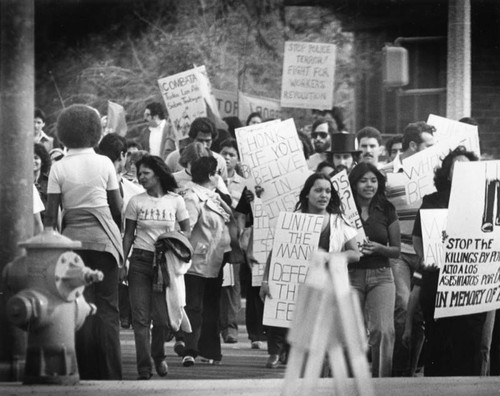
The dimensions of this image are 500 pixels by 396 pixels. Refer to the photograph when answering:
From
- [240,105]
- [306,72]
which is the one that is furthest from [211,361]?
[240,105]

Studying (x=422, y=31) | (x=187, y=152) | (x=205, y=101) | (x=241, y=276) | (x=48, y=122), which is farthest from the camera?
(x=48, y=122)

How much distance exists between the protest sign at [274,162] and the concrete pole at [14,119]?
13.4 ft

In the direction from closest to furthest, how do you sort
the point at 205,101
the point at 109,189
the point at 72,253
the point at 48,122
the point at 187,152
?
the point at 72,253, the point at 109,189, the point at 187,152, the point at 205,101, the point at 48,122

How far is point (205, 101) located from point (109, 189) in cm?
762

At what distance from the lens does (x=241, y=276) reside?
16812 millimetres

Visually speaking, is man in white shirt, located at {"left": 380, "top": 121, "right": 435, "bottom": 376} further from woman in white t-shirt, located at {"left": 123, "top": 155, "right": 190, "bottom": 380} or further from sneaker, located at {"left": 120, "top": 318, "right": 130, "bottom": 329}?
sneaker, located at {"left": 120, "top": 318, "right": 130, "bottom": 329}

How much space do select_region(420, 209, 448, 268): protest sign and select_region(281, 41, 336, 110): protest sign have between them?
6.89 metres

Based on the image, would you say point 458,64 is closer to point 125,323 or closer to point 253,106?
point 253,106

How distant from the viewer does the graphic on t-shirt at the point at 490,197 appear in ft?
42.8

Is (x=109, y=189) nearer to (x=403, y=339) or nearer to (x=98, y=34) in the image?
(x=403, y=339)

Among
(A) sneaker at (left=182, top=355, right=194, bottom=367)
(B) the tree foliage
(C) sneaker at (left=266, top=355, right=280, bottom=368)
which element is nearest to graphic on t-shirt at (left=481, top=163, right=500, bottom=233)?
(C) sneaker at (left=266, top=355, right=280, bottom=368)

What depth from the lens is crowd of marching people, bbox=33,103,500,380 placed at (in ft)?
37.7

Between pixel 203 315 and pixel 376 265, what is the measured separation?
227cm

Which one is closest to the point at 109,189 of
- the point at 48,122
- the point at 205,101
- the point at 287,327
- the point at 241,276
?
the point at 287,327
